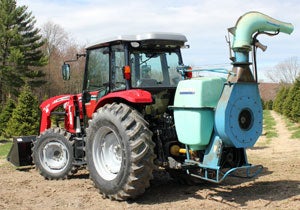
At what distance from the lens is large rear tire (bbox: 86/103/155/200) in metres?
5.96

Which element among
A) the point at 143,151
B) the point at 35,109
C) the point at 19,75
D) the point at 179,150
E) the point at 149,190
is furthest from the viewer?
the point at 19,75

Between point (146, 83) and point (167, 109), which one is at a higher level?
point (146, 83)

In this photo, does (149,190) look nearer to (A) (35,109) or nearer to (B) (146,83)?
(B) (146,83)

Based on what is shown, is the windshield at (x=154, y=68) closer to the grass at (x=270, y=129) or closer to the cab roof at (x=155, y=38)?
the cab roof at (x=155, y=38)

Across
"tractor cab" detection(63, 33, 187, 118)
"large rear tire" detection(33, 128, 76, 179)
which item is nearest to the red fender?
"tractor cab" detection(63, 33, 187, 118)

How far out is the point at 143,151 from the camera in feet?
19.5

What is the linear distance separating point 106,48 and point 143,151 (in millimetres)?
2301

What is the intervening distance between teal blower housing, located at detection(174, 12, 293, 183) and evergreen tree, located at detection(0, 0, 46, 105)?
30.9 m

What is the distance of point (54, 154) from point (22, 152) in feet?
3.57

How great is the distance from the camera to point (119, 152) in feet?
21.8

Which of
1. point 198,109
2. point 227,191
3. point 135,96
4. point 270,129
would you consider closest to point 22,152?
point 135,96

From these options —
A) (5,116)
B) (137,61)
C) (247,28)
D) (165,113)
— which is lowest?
(5,116)

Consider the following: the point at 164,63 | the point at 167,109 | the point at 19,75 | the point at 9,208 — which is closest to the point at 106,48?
the point at 164,63

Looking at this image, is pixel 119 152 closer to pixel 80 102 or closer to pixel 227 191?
pixel 227 191
